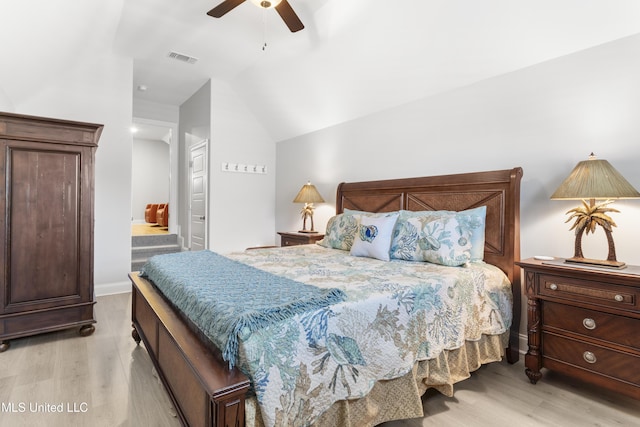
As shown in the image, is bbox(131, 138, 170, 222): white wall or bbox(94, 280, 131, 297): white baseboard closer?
bbox(94, 280, 131, 297): white baseboard

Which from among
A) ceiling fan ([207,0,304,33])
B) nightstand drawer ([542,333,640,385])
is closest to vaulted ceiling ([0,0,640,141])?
ceiling fan ([207,0,304,33])

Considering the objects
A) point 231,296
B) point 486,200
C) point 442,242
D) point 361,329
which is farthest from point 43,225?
point 486,200

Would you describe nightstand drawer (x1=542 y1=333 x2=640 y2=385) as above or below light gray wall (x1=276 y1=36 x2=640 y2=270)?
below

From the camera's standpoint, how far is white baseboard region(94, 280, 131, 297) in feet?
13.0

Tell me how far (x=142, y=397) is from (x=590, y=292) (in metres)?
2.65

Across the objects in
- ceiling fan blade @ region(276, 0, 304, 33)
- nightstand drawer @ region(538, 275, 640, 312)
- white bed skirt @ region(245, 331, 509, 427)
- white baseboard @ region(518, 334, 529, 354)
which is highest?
ceiling fan blade @ region(276, 0, 304, 33)

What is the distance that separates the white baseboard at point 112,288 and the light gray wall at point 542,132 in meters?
3.51

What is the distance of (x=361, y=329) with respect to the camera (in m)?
1.47

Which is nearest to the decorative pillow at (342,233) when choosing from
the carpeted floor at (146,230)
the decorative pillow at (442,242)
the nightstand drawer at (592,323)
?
the decorative pillow at (442,242)

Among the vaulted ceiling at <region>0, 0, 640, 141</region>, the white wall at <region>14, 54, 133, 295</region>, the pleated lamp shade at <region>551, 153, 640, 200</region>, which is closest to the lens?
the pleated lamp shade at <region>551, 153, 640, 200</region>

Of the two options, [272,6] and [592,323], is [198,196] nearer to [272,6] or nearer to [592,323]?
[272,6]

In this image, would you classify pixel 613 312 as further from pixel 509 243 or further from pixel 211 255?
pixel 211 255

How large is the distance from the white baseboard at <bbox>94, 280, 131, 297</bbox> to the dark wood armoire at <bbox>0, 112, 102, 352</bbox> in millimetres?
1313

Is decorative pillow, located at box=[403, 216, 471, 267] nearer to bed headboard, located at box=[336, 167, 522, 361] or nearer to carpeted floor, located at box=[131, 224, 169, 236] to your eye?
bed headboard, located at box=[336, 167, 522, 361]
